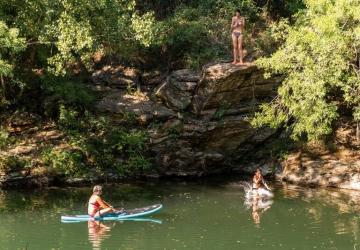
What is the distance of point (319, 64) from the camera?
1923cm

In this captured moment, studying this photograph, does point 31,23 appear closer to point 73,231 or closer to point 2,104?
point 2,104

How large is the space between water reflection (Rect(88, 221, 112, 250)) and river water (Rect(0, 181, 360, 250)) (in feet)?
0.09

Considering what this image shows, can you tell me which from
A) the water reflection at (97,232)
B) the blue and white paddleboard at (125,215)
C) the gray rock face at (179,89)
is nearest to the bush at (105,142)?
the gray rock face at (179,89)

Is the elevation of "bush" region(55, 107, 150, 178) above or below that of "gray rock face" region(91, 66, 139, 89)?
below

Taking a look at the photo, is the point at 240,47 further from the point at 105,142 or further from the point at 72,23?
the point at 72,23

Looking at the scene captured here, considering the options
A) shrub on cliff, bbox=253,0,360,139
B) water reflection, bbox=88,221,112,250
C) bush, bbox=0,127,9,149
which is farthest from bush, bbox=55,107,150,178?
water reflection, bbox=88,221,112,250

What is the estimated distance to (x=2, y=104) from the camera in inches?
1001

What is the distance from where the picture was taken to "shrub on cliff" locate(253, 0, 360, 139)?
1897 centimetres

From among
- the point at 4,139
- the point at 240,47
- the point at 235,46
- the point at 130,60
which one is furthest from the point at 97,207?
the point at 130,60

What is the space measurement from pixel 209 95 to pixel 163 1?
814cm

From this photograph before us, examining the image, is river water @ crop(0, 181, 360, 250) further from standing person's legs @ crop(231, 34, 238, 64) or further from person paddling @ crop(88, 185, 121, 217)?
standing person's legs @ crop(231, 34, 238, 64)

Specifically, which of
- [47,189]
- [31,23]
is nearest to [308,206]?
[47,189]

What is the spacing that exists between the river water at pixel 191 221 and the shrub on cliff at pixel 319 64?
2.93m

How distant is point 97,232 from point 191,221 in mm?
2880
